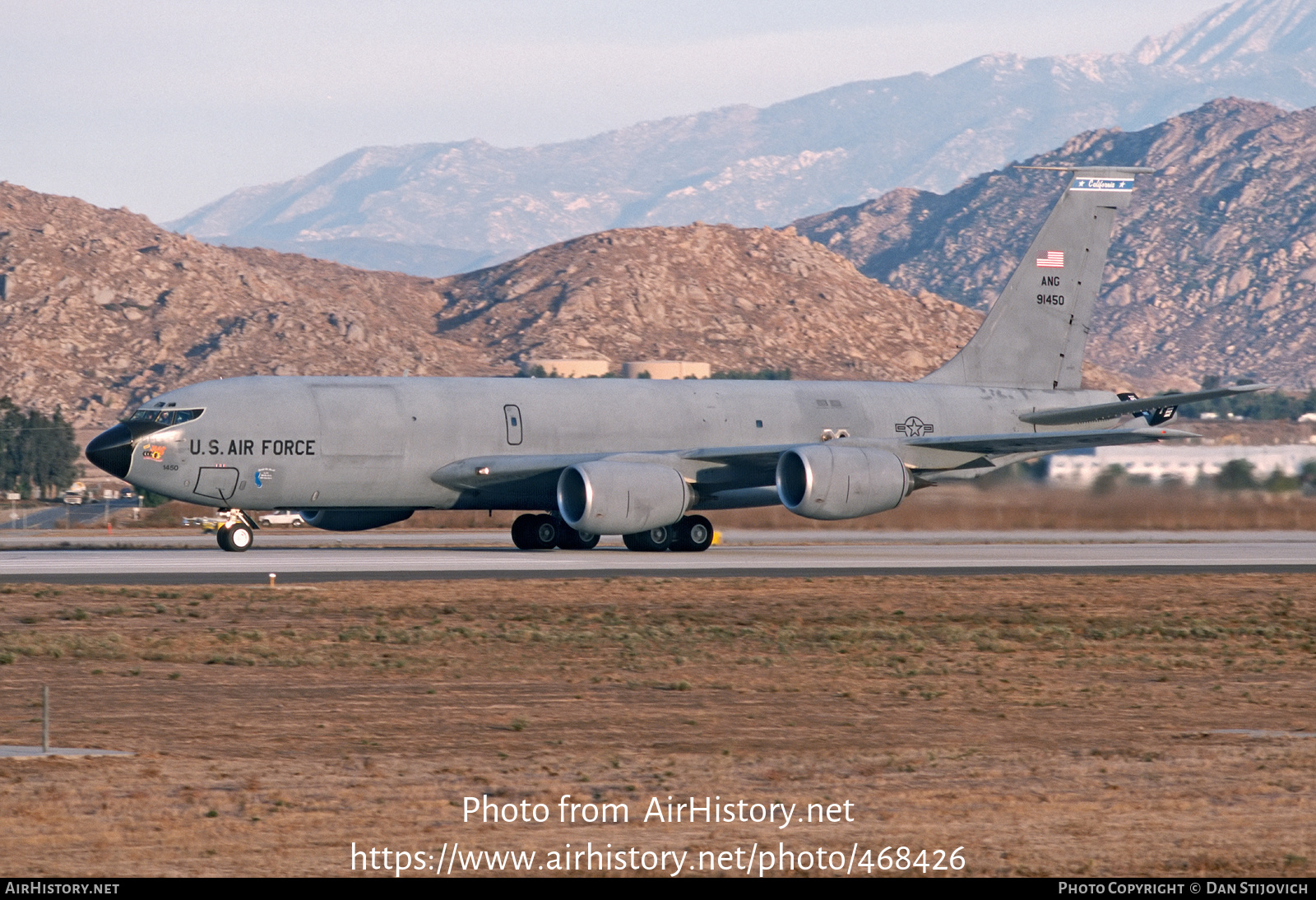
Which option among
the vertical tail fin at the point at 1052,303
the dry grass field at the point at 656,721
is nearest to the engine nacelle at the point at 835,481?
the dry grass field at the point at 656,721

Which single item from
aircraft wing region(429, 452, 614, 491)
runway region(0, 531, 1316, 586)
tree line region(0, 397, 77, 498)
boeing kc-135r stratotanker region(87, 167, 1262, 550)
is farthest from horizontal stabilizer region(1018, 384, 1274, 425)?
tree line region(0, 397, 77, 498)

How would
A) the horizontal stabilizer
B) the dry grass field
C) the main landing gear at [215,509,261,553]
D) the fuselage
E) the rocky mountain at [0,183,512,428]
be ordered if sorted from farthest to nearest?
1. the rocky mountain at [0,183,512,428]
2. the horizontal stabilizer
3. the main landing gear at [215,509,261,553]
4. the fuselage
5. the dry grass field

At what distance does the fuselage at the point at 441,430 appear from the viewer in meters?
36.8

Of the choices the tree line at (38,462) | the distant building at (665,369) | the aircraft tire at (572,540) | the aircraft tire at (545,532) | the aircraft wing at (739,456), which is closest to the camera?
the aircraft wing at (739,456)

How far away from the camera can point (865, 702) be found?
701 inches

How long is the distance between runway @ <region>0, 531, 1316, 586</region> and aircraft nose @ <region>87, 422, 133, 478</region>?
6.90 feet

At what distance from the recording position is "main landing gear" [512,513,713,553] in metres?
40.2

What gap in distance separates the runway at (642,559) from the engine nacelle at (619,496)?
34.7 inches

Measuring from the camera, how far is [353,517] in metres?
39.9

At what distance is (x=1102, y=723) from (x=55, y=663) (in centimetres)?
1232

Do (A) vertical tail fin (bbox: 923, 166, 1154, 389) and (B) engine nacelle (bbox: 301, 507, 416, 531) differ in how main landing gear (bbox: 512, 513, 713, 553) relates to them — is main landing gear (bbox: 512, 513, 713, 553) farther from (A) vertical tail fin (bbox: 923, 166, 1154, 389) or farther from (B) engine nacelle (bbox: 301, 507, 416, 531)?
(A) vertical tail fin (bbox: 923, 166, 1154, 389)

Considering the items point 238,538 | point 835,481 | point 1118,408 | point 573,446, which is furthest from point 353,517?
point 1118,408

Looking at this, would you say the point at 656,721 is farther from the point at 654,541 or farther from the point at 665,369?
the point at 665,369

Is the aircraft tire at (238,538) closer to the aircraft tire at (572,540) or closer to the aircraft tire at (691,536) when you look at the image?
the aircraft tire at (572,540)
